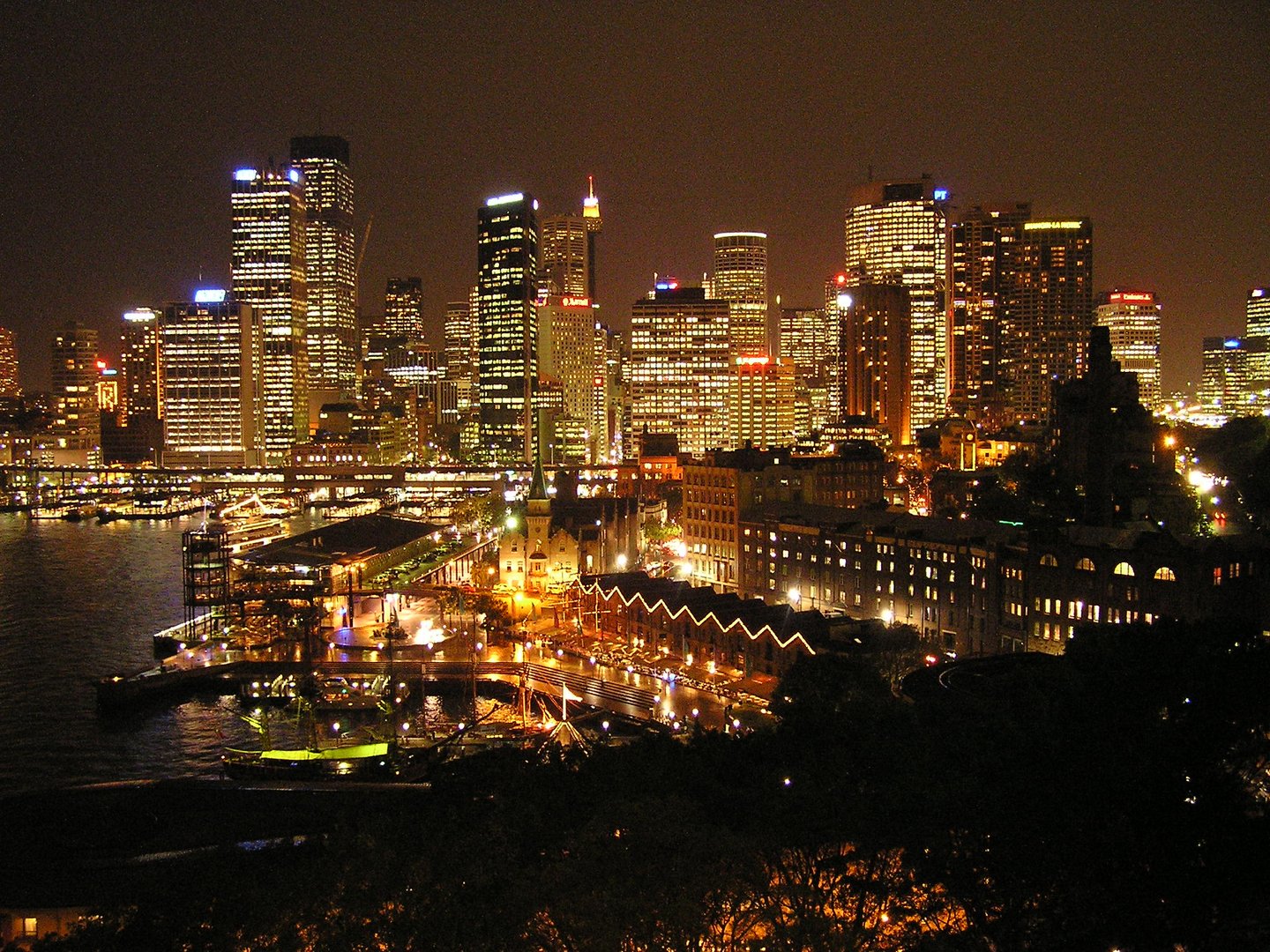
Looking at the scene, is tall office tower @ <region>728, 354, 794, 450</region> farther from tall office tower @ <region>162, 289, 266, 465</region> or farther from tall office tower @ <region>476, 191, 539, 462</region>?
tall office tower @ <region>162, 289, 266, 465</region>

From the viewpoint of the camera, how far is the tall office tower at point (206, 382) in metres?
124

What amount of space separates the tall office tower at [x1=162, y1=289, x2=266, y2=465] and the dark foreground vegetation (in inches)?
4621

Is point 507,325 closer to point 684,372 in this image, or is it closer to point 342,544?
point 684,372

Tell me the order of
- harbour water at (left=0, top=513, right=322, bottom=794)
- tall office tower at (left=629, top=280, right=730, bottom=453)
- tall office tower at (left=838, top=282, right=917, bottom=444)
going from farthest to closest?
tall office tower at (left=838, top=282, right=917, bottom=444)
tall office tower at (left=629, top=280, right=730, bottom=453)
harbour water at (left=0, top=513, right=322, bottom=794)

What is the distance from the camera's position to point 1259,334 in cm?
11462

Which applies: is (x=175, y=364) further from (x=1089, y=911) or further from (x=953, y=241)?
(x=1089, y=911)

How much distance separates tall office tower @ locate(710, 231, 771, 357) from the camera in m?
140

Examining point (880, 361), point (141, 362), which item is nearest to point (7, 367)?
point (141, 362)

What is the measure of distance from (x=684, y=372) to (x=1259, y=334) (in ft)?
207

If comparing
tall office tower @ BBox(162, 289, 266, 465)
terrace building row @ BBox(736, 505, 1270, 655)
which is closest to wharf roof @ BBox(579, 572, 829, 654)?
terrace building row @ BBox(736, 505, 1270, 655)

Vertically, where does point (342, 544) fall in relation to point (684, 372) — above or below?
below

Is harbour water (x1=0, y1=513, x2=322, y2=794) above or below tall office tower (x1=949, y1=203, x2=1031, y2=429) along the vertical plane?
below

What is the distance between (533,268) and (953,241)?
2037 inches

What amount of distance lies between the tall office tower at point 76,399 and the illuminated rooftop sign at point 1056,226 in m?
116
